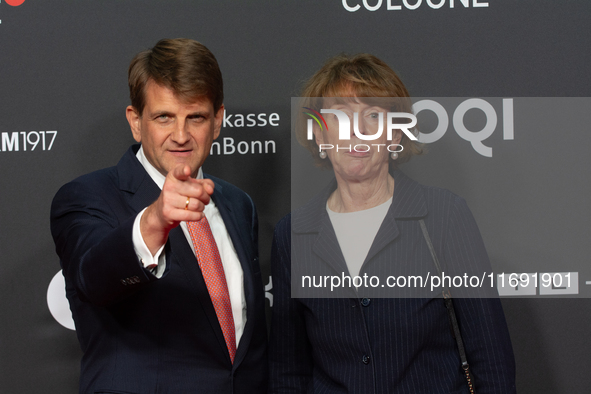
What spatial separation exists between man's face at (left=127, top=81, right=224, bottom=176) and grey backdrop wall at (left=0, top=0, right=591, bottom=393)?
0.65m

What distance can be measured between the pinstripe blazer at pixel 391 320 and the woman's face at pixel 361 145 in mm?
79

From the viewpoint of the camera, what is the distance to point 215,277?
142cm

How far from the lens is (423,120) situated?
2.02 metres

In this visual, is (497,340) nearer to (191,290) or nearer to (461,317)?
(461,317)

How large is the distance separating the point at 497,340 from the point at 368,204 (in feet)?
1.65

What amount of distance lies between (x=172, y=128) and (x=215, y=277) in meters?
0.43

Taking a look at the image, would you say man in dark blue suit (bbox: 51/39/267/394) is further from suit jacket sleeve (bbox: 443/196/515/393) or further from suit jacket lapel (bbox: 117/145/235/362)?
suit jacket sleeve (bbox: 443/196/515/393)

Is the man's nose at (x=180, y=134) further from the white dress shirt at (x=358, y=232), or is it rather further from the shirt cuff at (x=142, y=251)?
the white dress shirt at (x=358, y=232)

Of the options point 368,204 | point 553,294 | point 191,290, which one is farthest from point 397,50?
point 191,290

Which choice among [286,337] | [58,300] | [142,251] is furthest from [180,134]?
[58,300]

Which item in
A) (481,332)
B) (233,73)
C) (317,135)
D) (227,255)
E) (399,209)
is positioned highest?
(233,73)

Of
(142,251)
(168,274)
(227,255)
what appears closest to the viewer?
(142,251)

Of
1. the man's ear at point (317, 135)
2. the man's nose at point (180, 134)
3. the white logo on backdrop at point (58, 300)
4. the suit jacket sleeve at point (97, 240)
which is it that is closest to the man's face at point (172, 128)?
the man's nose at point (180, 134)

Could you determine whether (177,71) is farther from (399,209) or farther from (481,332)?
(481,332)
